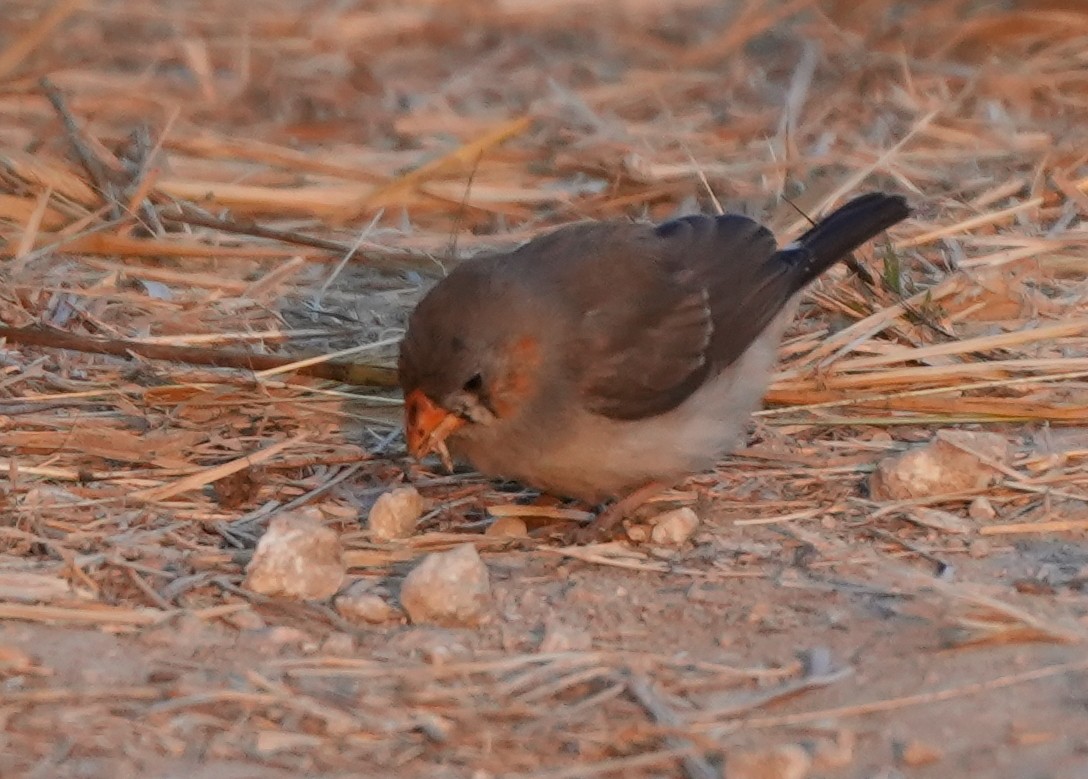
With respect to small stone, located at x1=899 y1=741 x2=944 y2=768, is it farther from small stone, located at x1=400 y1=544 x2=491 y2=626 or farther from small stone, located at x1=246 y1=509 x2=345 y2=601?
small stone, located at x1=246 y1=509 x2=345 y2=601

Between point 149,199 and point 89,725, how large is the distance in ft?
10.4

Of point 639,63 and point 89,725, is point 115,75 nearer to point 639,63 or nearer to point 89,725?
point 639,63

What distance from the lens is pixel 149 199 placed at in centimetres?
584

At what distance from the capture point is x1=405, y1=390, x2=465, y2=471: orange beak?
407cm

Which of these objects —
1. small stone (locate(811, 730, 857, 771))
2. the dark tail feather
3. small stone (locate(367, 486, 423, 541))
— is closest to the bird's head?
small stone (locate(367, 486, 423, 541))

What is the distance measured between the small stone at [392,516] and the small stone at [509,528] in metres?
0.23

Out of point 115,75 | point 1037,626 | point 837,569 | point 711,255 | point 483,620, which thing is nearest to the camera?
point 1037,626

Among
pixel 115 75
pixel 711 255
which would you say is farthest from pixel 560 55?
pixel 711 255

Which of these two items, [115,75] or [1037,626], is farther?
[115,75]

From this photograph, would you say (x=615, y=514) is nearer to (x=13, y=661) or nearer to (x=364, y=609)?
(x=364, y=609)

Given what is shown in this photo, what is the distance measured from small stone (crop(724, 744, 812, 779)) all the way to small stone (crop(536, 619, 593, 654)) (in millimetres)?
608

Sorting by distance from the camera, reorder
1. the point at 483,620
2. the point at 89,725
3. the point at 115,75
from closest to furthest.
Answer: the point at 89,725, the point at 483,620, the point at 115,75

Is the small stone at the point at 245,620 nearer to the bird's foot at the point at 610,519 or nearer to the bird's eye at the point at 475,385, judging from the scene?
the bird's eye at the point at 475,385

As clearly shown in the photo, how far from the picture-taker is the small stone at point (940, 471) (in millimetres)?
4227
